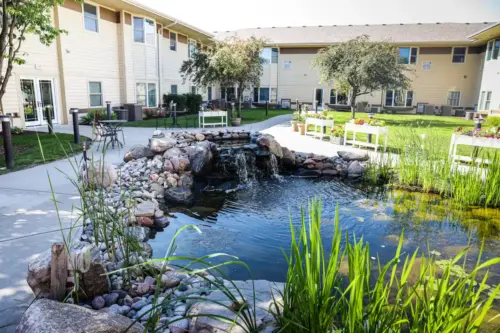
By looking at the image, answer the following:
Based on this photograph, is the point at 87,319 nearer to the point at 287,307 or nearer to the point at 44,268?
the point at 44,268

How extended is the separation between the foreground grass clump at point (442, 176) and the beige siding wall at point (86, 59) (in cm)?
1253

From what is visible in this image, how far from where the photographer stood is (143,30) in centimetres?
1748

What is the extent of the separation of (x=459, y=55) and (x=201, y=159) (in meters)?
25.5

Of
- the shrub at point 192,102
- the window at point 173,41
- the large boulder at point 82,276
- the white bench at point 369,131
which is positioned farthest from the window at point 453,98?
the large boulder at point 82,276

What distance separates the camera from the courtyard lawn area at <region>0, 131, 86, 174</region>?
685cm

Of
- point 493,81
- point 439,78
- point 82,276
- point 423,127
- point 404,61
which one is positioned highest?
point 404,61

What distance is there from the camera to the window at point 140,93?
58.6ft

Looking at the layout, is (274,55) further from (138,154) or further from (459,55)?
(138,154)

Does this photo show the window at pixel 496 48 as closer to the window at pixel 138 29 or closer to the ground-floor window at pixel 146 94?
the ground-floor window at pixel 146 94

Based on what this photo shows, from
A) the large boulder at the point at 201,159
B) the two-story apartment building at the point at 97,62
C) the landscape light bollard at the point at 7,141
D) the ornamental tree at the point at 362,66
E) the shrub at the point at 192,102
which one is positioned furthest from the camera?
the shrub at the point at 192,102

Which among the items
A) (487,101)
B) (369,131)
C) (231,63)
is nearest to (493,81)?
(487,101)

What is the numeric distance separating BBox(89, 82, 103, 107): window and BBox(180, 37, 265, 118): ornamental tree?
4.20 metres

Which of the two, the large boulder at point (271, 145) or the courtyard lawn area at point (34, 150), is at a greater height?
the large boulder at point (271, 145)

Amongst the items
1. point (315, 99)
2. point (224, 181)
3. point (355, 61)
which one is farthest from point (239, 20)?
point (224, 181)
